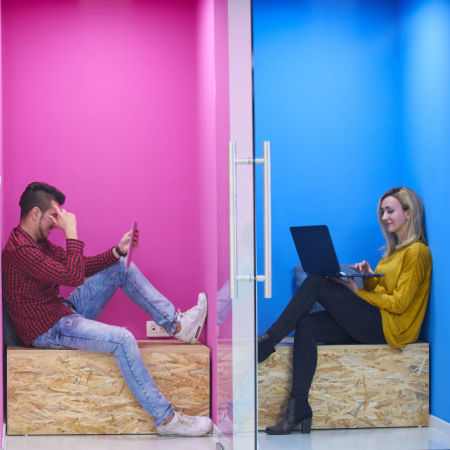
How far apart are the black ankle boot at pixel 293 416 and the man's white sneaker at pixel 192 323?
633 mm

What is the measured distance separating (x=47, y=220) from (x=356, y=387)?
5.47 feet

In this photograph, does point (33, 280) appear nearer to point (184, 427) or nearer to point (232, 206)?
point (184, 427)

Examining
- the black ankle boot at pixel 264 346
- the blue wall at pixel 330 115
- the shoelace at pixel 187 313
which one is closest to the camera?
the black ankle boot at pixel 264 346

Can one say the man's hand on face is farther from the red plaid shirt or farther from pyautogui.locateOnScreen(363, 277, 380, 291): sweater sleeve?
pyautogui.locateOnScreen(363, 277, 380, 291): sweater sleeve

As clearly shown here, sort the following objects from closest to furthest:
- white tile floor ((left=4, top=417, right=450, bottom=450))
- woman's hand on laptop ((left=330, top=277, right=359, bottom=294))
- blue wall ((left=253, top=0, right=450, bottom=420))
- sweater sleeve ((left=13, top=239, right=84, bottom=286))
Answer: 1. white tile floor ((left=4, top=417, right=450, bottom=450))
2. sweater sleeve ((left=13, top=239, right=84, bottom=286))
3. woman's hand on laptop ((left=330, top=277, right=359, bottom=294))
4. blue wall ((left=253, top=0, right=450, bottom=420))

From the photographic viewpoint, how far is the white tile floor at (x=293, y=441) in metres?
3.21

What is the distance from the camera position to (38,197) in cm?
355

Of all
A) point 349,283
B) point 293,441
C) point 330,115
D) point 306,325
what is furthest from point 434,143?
point 293,441

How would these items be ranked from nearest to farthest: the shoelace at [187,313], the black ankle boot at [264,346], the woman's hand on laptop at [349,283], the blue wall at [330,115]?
the black ankle boot at [264,346] → the woman's hand on laptop at [349,283] → the shoelace at [187,313] → the blue wall at [330,115]

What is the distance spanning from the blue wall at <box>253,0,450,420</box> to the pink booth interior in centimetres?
41

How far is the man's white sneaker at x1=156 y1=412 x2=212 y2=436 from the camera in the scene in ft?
11.1

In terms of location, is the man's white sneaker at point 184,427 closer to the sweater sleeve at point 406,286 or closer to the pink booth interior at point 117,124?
the pink booth interior at point 117,124

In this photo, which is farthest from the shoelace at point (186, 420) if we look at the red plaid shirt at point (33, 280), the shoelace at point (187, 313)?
the red plaid shirt at point (33, 280)

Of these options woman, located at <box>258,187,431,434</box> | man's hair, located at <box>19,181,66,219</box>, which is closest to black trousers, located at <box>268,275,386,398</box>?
woman, located at <box>258,187,431,434</box>
